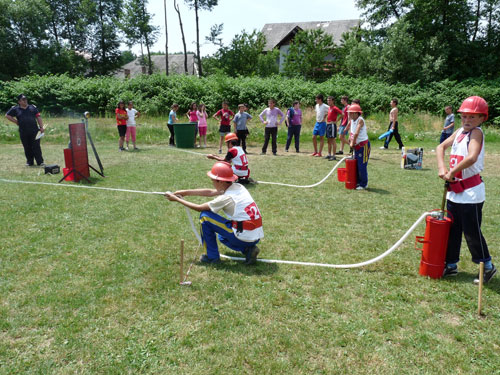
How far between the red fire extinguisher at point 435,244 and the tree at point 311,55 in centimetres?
3914

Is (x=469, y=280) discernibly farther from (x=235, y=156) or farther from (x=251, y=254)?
(x=235, y=156)

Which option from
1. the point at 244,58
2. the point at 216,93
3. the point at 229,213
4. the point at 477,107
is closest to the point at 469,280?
the point at 477,107

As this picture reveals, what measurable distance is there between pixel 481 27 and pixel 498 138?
21843 millimetres

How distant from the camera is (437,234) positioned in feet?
13.1

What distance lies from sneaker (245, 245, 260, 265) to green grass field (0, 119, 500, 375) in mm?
104

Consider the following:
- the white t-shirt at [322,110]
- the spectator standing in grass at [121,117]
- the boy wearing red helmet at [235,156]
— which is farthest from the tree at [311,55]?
the boy wearing red helmet at [235,156]

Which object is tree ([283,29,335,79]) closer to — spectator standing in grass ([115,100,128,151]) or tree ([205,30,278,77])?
tree ([205,30,278,77])

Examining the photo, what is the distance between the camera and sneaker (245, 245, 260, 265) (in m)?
4.52

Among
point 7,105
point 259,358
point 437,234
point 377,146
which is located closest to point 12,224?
point 259,358

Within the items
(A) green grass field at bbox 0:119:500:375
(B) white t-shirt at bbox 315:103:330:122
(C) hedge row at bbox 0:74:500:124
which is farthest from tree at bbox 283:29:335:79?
(A) green grass field at bbox 0:119:500:375

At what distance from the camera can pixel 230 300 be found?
12.4 ft

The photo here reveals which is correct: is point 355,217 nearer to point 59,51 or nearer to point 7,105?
point 7,105

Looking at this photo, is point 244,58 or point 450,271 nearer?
point 450,271

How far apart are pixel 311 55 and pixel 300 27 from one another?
57.8ft
